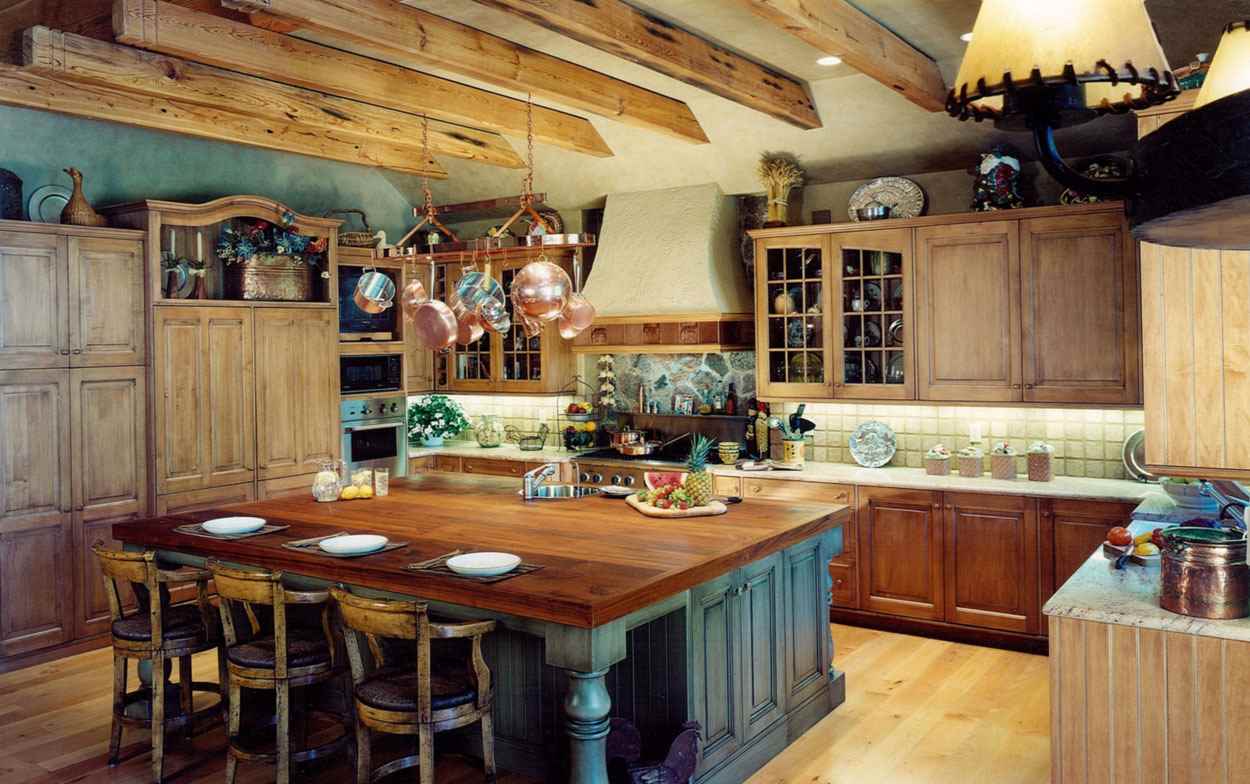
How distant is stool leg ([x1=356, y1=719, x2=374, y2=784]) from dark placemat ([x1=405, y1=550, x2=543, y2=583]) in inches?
22.7

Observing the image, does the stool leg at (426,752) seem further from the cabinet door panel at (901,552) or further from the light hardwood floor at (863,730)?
the cabinet door panel at (901,552)

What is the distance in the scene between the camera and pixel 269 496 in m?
6.69

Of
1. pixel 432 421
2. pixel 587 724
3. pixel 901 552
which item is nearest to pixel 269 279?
pixel 432 421

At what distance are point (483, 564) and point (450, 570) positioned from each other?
0.39 ft

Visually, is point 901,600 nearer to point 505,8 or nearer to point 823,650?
point 823,650

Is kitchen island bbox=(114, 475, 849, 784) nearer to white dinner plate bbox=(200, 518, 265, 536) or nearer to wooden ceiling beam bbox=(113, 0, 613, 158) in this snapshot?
white dinner plate bbox=(200, 518, 265, 536)

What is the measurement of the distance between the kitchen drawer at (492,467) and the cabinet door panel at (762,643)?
11.7ft

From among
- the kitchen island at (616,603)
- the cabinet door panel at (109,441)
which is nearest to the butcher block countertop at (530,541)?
the kitchen island at (616,603)

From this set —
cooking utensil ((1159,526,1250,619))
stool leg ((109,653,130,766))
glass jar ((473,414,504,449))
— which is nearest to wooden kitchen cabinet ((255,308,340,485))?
glass jar ((473,414,504,449))

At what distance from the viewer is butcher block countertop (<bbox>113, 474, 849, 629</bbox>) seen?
320 cm

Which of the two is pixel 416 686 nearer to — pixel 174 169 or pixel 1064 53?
pixel 1064 53

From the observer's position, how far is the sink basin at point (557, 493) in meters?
4.90

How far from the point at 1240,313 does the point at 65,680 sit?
5704mm

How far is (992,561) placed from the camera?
555 cm
